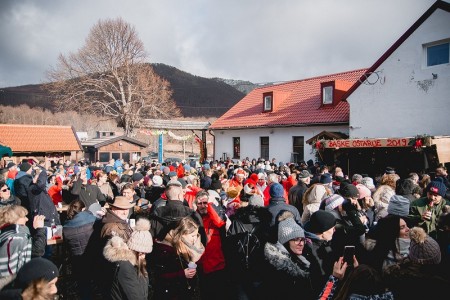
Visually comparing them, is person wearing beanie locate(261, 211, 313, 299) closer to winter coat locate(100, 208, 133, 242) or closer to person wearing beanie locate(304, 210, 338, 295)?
person wearing beanie locate(304, 210, 338, 295)

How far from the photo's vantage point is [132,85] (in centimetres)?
3828

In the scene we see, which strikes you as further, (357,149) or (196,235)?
(357,149)

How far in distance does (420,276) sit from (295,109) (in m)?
20.3

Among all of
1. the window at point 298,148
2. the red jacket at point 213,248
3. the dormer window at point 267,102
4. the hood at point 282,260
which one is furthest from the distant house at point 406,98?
the hood at point 282,260

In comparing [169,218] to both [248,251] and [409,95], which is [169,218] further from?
[409,95]

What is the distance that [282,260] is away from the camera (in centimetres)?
333

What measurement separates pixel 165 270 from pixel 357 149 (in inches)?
439

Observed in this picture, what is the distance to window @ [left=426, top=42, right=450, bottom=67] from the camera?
1364 cm

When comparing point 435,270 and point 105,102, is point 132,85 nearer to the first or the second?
point 105,102

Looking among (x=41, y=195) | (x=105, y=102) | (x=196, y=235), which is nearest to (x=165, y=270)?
(x=196, y=235)

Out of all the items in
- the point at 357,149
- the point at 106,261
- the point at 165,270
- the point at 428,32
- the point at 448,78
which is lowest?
the point at 165,270

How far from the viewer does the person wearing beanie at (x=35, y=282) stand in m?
2.65

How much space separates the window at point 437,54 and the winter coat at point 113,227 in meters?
14.6

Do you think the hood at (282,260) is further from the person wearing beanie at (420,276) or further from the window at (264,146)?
the window at (264,146)
